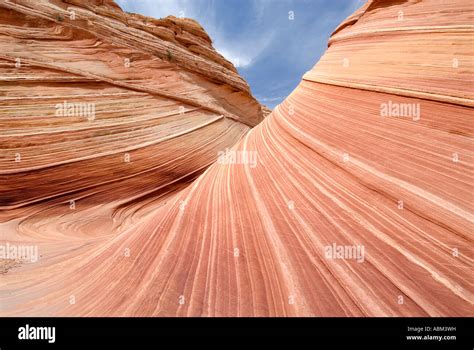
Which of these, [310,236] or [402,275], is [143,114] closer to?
[310,236]

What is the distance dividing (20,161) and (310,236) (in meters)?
3.85

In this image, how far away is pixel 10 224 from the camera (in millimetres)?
2811

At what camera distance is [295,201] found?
195 cm

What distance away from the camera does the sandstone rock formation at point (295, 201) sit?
1301 millimetres
